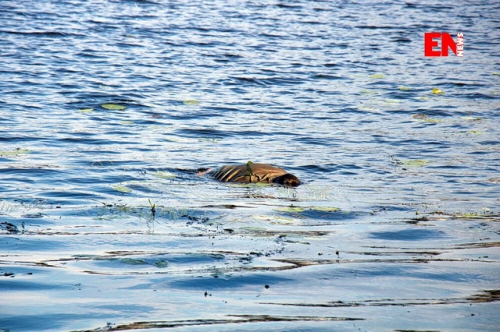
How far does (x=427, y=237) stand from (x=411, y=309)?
192 cm

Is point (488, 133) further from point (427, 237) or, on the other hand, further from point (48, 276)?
point (48, 276)

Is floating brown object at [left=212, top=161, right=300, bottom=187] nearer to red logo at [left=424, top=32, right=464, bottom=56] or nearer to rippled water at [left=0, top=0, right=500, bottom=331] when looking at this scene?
rippled water at [left=0, top=0, right=500, bottom=331]

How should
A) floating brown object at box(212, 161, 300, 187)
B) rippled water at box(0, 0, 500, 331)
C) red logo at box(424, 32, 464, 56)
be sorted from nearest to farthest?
rippled water at box(0, 0, 500, 331) < floating brown object at box(212, 161, 300, 187) < red logo at box(424, 32, 464, 56)

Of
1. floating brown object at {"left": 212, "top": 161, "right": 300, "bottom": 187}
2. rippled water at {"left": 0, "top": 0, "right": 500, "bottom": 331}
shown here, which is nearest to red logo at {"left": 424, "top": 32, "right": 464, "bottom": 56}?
rippled water at {"left": 0, "top": 0, "right": 500, "bottom": 331}

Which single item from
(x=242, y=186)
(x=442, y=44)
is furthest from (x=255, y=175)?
(x=442, y=44)

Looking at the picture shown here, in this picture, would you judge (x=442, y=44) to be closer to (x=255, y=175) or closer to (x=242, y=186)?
(x=255, y=175)

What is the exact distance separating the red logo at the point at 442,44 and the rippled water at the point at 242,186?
10.3 inches

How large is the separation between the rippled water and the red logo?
0.86 feet

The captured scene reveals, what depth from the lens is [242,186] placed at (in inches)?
301

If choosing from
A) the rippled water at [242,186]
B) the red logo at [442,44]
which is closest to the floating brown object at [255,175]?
the rippled water at [242,186]

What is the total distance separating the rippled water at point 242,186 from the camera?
12.8ft

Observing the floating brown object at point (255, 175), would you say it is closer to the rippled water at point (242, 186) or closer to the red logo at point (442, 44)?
the rippled water at point (242, 186)

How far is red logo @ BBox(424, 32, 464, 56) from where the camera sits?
19625 mm

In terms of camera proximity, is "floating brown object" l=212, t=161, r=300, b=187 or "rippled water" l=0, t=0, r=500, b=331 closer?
"rippled water" l=0, t=0, r=500, b=331
